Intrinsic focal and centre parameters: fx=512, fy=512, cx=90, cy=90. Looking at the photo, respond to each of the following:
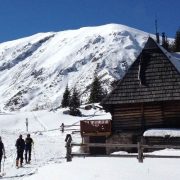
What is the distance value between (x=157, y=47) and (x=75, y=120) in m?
32.8

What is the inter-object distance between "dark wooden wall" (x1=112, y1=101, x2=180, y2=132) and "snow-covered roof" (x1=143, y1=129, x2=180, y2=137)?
1.45 meters

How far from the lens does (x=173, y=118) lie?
28.7 metres

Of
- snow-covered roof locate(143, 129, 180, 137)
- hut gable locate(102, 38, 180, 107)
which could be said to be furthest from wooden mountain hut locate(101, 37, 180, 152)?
snow-covered roof locate(143, 129, 180, 137)

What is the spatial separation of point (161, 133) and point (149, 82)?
3.59m

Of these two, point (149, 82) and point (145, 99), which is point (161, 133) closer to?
point (145, 99)

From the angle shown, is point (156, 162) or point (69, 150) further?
point (69, 150)

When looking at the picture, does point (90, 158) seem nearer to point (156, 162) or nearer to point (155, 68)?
point (156, 162)

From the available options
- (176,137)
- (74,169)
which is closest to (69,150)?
(74,169)

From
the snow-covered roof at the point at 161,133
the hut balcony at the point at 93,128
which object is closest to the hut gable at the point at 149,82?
the hut balcony at the point at 93,128

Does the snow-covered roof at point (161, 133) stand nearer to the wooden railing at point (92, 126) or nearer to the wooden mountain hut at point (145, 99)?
the wooden mountain hut at point (145, 99)

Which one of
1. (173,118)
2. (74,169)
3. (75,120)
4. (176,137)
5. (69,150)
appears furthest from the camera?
(75,120)

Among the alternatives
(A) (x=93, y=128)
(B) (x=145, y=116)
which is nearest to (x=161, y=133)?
(B) (x=145, y=116)

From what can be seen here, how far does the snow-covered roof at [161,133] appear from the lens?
26625 millimetres

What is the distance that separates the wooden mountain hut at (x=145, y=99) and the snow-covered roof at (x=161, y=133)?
1.00 metres
